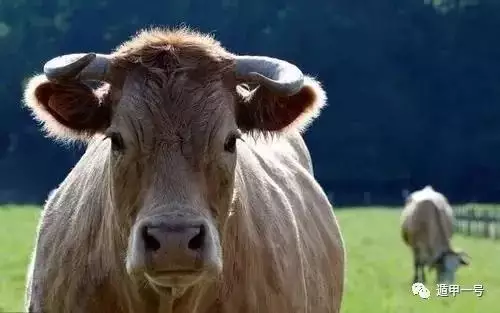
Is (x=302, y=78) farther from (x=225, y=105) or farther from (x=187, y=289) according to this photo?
(x=187, y=289)

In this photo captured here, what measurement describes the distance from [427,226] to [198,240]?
19.1 meters

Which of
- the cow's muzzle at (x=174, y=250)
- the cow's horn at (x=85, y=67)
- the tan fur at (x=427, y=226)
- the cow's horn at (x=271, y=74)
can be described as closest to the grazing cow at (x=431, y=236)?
the tan fur at (x=427, y=226)

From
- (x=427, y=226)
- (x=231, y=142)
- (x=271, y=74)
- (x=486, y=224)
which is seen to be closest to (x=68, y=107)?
(x=231, y=142)

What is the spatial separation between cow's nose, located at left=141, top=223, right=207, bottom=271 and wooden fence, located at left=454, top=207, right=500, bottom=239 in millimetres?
30593

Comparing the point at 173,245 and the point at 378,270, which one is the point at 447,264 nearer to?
the point at 378,270

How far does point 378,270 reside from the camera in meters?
19.9

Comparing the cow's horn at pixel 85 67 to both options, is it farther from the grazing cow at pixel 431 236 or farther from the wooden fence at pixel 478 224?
the wooden fence at pixel 478 224

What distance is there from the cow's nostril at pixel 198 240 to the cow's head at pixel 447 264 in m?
15.7

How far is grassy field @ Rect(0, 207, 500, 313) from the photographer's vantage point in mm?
13680

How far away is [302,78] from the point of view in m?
5.15

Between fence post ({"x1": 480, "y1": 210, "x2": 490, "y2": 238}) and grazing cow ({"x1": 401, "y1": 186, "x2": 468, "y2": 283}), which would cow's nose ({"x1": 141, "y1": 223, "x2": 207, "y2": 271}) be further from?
fence post ({"x1": 480, "y1": 210, "x2": 490, "y2": 238})

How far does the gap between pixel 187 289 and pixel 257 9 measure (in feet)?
213

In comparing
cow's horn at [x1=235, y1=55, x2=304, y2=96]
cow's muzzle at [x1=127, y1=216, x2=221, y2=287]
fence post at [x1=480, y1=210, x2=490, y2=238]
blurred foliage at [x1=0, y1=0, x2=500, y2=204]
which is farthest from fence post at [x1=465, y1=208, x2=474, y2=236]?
cow's muzzle at [x1=127, y1=216, x2=221, y2=287]

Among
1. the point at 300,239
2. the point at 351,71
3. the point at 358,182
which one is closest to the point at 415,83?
the point at 351,71
